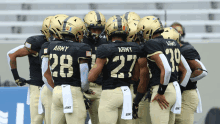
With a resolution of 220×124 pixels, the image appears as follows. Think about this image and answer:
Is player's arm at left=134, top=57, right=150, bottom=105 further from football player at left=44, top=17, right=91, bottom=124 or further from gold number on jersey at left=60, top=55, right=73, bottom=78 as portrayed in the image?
gold number on jersey at left=60, top=55, right=73, bottom=78

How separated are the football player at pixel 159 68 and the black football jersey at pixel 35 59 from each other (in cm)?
187

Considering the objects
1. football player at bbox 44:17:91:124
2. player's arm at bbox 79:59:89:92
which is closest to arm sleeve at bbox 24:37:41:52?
football player at bbox 44:17:91:124

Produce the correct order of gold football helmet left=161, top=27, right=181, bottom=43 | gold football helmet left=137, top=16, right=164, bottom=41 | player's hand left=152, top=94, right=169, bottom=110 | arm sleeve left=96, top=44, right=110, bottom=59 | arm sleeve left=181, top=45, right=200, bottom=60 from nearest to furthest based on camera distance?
1. arm sleeve left=96, top=44, right=110, bottom=59
2. player's hand left=152, top=94, right=169, bottom=110
3. gold football helmet left=137, top=16, right=164, bottom=41
4. gold football helmet left=161, top=27, right=181, bottom=43
5. arm sleeve left=181, top=45, right=200, bottom=60

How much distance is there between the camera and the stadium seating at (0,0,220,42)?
31.5ft

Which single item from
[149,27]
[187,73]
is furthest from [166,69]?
[187,73]

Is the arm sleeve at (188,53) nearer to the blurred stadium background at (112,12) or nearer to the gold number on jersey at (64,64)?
the gold number on jersey at (64,64)

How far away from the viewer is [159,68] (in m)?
4.44

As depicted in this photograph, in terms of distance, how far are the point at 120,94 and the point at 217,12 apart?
6.46 metres

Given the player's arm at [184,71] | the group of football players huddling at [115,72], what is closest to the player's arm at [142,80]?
the group of football players huddling at [115,72]

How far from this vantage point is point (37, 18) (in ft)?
32.0

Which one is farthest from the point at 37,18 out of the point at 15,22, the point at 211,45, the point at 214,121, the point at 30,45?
the point at 214,121

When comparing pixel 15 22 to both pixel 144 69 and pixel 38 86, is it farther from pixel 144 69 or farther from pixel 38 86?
pixel 144 69

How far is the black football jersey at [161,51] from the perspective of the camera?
4.34 meters

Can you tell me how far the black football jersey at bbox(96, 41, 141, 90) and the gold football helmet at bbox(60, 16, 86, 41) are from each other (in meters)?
0.45
